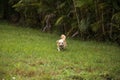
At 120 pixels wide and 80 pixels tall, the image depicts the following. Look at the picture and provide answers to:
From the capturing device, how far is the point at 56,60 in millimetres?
12539

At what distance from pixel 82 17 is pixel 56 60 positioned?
6867 mm

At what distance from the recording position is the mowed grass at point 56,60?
10.3 metres

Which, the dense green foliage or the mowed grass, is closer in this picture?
the mowed grass

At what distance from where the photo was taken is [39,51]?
14445mm

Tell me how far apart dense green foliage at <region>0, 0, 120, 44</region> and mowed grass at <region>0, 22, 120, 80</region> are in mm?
834

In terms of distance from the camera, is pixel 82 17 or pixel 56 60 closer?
pixel 56 60

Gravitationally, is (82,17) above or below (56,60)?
below

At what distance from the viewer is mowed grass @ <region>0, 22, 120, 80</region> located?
33.9 ft

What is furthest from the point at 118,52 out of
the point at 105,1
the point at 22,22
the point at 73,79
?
the point at 22,22

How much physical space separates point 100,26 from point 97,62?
5438 mm

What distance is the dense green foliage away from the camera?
17.3m

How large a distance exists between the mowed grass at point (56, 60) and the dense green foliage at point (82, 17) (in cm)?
83

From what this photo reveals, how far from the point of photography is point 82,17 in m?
19.0

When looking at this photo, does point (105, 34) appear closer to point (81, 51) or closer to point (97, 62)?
point (81, 51)
